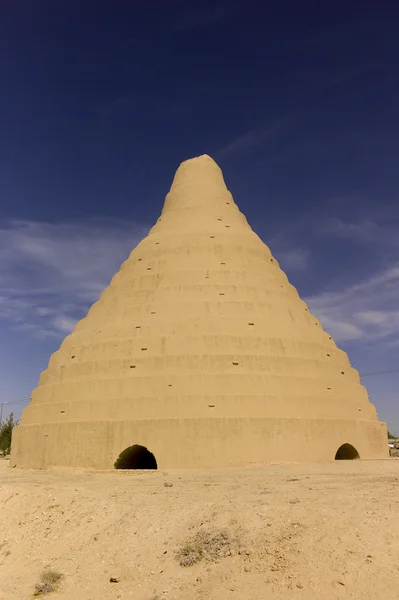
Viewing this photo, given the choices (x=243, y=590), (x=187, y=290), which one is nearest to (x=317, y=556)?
(x=243, y=590)

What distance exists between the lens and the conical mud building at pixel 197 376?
16.1 m

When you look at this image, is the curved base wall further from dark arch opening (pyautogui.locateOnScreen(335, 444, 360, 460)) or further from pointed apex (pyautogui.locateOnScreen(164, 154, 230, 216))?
pointed apex (pyautogui.locateOnScreen(164, 154, 230, 216))

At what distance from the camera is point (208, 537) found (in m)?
8.41

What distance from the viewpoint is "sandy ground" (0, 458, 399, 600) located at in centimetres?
692

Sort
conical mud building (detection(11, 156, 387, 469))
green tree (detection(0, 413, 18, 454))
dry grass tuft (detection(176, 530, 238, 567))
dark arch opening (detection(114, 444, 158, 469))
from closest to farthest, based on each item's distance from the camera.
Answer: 1. dry grass tuft (detection(176, 530, 238, 567))
2. conical mud building (detection(11, 156, 387, 469))
3. dark arch opening (detection(114, 444, 158, 469))
4. green tree (detection(0, 413, 18, 454))

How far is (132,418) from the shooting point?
16.6 m

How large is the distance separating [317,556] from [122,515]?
177 inches

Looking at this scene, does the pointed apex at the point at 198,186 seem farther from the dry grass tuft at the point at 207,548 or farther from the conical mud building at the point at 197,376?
the dry grass tuft at the point at 207,548

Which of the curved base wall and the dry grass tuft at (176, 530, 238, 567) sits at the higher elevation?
the curved base wall

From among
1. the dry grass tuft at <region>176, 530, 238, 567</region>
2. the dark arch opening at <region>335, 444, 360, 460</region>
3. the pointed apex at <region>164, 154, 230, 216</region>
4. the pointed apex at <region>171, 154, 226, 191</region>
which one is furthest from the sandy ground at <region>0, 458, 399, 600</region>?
the pointed apex at <region>171, 154, 226, 191</region>

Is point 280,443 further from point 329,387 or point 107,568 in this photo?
point 107,568

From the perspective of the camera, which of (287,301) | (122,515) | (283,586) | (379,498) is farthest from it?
(287,301)

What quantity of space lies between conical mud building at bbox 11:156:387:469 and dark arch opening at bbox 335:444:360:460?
0.14 ft

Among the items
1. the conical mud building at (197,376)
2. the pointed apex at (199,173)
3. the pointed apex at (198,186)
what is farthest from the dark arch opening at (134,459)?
the pointed apex at (199,173)
